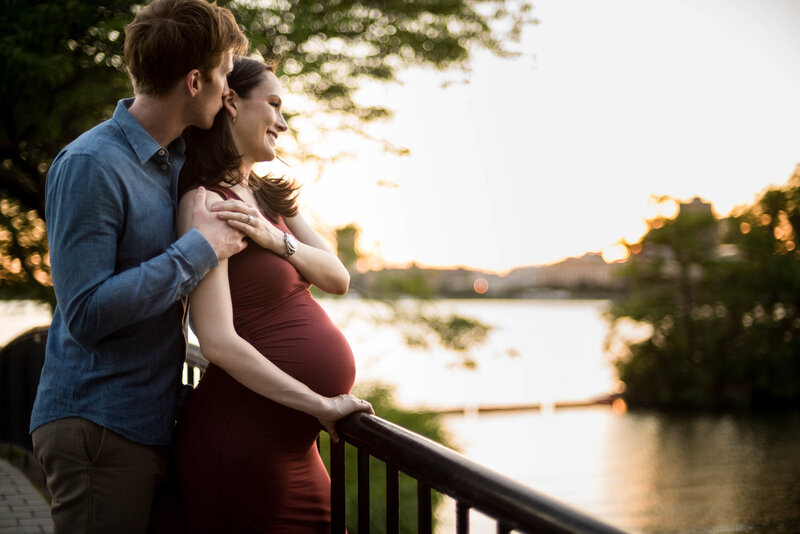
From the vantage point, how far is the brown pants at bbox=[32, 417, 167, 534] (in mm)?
1447

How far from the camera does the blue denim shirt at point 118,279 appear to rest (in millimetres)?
1347

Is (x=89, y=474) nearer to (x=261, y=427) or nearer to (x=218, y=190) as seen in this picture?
(x=261, y=427)

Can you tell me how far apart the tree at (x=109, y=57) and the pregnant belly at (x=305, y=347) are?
6.41ft

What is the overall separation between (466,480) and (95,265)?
801mm

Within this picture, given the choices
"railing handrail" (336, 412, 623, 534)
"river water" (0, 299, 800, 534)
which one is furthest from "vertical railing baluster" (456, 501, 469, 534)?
"river water" (0, 299, 800, 534)

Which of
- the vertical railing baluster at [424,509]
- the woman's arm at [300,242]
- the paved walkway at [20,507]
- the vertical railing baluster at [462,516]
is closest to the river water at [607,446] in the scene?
the paved walkway at [20,507]

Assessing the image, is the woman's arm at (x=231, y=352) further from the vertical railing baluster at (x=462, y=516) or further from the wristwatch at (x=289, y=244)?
the vertical railing baluster at (x=462, y=516)

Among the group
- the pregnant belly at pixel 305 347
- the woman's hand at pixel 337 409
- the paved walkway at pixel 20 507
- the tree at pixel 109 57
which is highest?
the tree at pixel 109 57

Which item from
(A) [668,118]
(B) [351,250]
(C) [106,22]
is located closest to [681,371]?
(A) [668,118]

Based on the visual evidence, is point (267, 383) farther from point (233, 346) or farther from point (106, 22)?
point (106, 22)

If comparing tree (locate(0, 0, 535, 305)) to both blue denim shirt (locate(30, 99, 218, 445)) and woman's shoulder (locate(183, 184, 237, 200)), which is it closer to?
woman's shoulder (locate(183, 184, 237, 200))

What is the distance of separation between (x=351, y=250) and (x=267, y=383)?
752 cm

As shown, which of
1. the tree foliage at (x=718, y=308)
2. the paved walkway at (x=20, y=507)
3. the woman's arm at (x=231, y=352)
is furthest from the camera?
the tree foliage at (x=718, y=308)

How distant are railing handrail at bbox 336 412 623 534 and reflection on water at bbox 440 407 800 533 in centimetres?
1892
